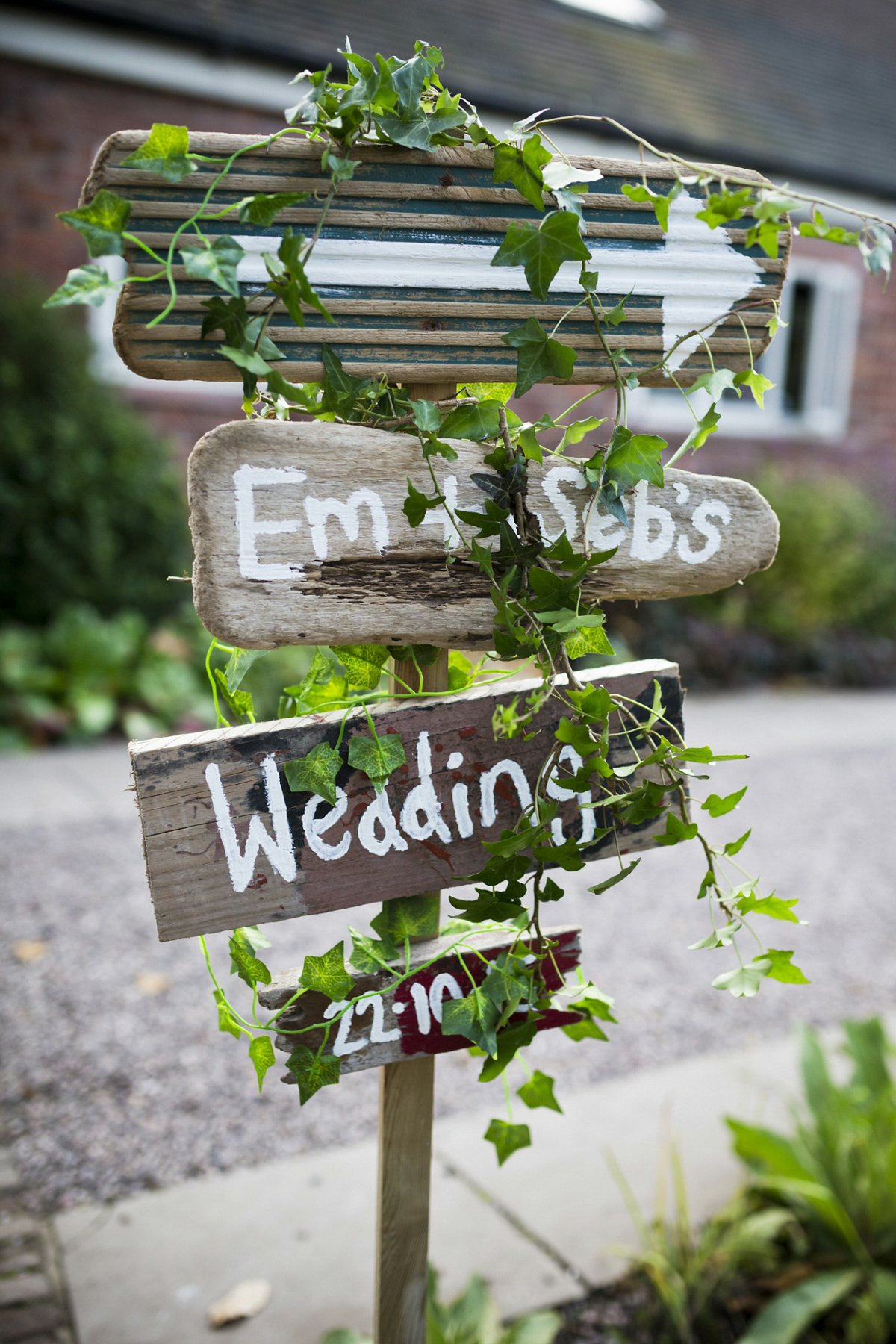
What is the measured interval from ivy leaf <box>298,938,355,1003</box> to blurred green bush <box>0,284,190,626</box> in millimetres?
4851

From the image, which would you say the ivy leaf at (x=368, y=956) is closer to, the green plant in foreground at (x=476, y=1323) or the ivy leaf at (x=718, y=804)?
the ivy leaf at (x=718, y=804)

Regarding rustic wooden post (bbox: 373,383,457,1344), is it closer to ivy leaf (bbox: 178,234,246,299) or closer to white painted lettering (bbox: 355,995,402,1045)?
white painted lettering (bbox: 355,995,402,1045)

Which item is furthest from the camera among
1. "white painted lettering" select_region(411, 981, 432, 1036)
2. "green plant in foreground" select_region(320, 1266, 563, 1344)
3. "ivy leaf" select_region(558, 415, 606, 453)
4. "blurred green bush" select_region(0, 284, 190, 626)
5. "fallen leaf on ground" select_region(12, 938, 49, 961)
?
"blurred green bush" select_region(0, 284, 190, 626)

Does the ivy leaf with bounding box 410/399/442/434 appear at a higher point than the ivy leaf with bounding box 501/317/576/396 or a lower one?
lower

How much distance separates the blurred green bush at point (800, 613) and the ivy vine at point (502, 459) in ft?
20.2

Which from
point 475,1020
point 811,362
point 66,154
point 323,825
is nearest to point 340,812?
point 323,825

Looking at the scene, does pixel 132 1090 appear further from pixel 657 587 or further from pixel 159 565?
pixel 159 565

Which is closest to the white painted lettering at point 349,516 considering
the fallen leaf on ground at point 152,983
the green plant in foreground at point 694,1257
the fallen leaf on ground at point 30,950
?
the green plant in foreground at point 694,1257

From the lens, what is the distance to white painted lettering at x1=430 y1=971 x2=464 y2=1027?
120 centimetres

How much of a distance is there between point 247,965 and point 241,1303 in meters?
1.12

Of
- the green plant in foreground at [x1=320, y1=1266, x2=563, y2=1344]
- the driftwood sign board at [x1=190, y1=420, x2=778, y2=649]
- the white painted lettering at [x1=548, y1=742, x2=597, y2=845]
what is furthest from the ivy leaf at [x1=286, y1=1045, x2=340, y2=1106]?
the green plant in foreground at [x1=320, y1=1266, x2=563, y2=1344]

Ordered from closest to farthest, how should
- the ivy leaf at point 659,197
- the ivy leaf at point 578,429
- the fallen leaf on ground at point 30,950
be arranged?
the ivy leaf at point 659,197
the ivy leaf at point 578,429
the fallen leaf on ground at point 30,950

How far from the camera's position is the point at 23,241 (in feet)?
20.8

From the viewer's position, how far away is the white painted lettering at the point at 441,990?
3.93 ft
